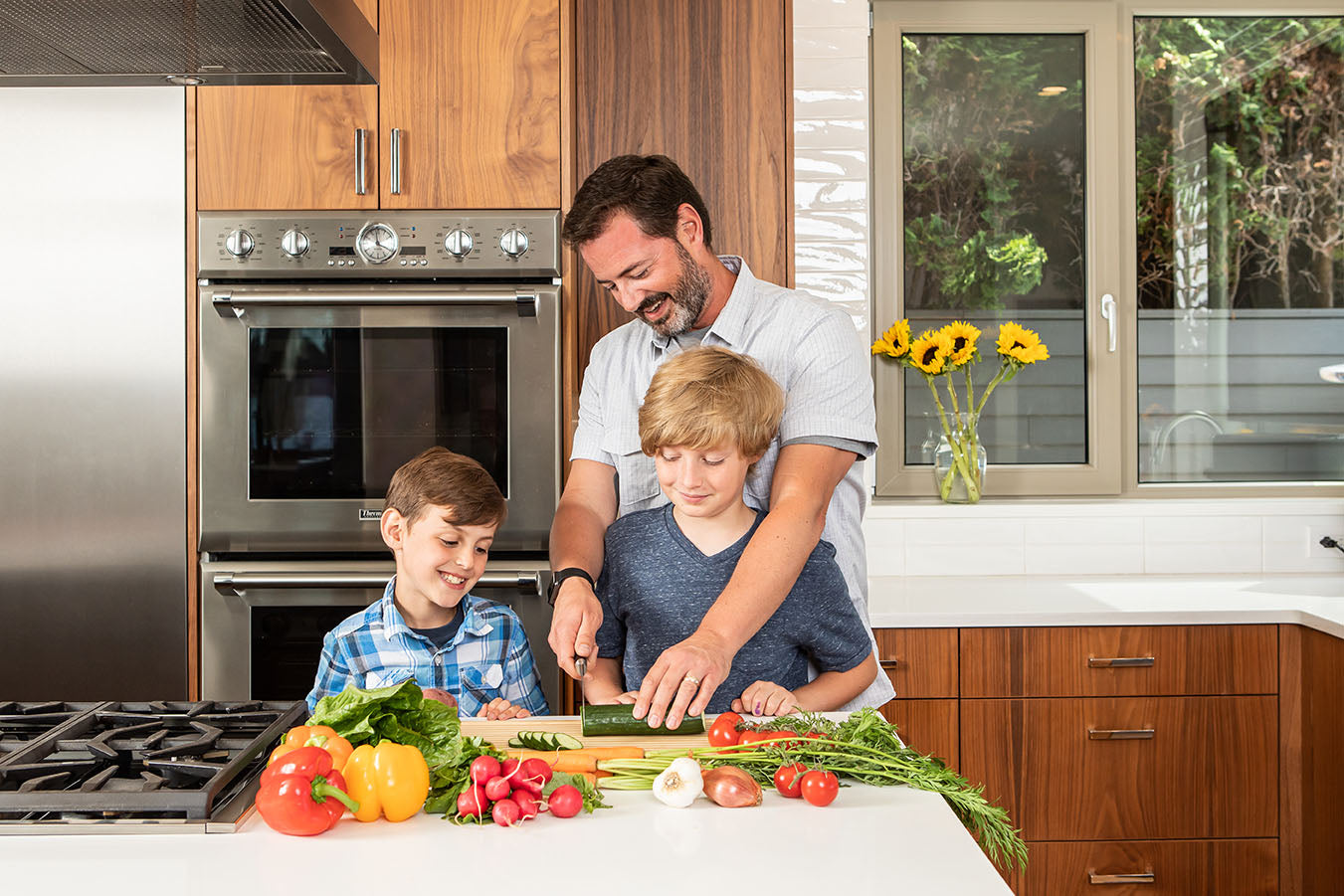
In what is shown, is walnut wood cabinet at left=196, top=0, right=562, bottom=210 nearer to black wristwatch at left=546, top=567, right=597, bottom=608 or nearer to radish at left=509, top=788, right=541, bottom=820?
black wristwatch at left=546, top=567, right=597, bottom=608

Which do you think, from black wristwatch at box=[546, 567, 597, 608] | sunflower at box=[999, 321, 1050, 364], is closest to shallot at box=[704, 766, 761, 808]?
black wristwatch at box=[546, 567, 597, 608]

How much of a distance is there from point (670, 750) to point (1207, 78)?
2720 mm

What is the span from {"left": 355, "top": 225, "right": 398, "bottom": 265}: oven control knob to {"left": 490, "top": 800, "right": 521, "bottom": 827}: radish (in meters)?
1.65

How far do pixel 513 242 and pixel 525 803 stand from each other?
5.22 ft

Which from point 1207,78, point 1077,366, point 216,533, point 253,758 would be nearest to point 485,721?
point 253,758

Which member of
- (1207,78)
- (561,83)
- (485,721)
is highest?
(1207,78)

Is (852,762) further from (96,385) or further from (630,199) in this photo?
A: (96,385)

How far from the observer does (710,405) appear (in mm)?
1505

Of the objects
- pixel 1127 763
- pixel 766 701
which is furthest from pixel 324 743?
pixel 1127 763

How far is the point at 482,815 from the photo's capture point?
1.04 m

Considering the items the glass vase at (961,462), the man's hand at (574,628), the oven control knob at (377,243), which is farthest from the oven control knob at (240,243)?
the glass vase at (961,462)

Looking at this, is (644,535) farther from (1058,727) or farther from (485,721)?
(1058,727)

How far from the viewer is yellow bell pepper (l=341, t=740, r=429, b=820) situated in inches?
40.0

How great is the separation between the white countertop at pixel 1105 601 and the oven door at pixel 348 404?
0.84 metres
